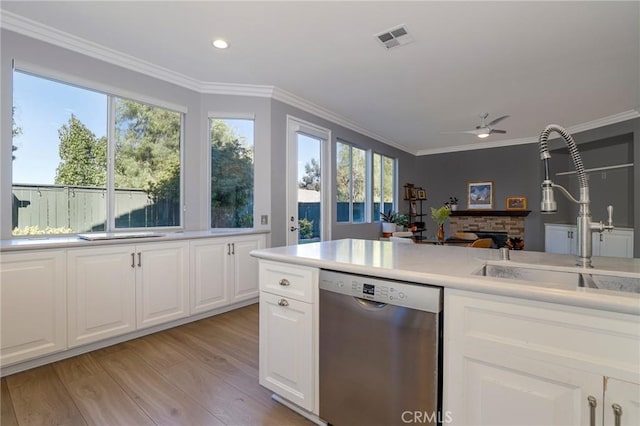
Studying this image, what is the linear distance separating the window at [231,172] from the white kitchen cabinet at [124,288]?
36.2 inches

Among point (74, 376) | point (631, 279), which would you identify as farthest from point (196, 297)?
point (631, 279)

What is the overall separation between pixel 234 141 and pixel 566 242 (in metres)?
6.13

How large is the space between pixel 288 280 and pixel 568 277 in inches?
52.0

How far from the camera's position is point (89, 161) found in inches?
116

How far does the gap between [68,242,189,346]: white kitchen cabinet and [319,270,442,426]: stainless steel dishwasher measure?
6.48ft

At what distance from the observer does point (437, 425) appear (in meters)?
1.23

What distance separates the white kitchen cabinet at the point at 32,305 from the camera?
80.9 inches

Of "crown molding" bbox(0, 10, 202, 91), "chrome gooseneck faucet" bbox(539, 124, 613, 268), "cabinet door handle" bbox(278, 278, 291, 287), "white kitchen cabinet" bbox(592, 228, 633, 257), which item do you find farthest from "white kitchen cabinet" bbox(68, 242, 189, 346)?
"white kitchen cabinet" bbox(592, 228, 633, 257)

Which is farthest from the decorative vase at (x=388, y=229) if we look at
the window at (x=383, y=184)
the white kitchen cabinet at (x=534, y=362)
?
the white kitchen cabinet at (x=534, y=362)

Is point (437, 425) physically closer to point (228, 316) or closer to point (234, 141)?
point (228, 316)

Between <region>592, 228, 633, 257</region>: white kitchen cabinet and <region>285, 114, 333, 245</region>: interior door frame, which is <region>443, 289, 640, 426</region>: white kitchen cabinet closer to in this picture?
<region>285, 114, 333, 245</region>: interior door frame

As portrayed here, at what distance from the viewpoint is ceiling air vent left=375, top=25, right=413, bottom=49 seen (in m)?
2.59

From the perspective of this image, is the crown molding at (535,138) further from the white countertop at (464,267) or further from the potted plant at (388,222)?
the white countertop at (464,267)

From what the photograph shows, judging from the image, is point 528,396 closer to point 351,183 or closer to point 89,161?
point 89,161
